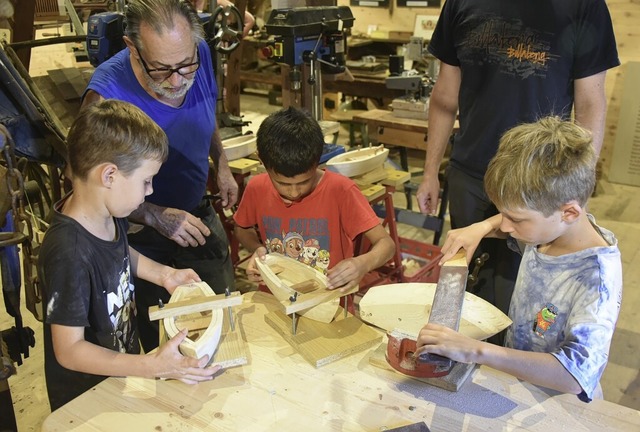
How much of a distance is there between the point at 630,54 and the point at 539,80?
12.8 feet

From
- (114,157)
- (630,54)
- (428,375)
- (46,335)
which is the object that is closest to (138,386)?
(46,335)

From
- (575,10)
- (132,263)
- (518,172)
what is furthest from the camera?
(575,10)

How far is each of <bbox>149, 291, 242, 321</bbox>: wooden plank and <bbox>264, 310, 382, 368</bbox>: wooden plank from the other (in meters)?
0.20

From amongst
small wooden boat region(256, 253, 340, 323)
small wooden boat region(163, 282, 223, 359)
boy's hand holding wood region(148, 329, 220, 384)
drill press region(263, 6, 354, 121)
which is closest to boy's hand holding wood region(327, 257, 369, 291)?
small wooden boat region(256, 253, 340, 323)

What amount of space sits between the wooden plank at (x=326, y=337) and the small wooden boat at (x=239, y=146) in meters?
1.75

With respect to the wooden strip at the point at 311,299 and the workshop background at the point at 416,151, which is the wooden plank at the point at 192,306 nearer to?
the wooden strip at the point at 311,299

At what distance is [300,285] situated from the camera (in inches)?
67.4

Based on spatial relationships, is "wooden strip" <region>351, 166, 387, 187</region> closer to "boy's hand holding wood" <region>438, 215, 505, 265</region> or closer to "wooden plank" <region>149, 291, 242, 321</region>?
"boy's hand holding wood" <region>438, 215, 505, 265</region>

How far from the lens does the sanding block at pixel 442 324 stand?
1432mm

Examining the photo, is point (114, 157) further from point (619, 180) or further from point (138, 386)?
point (619, 180)

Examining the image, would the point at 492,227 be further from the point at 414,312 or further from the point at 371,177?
the point at 371,177

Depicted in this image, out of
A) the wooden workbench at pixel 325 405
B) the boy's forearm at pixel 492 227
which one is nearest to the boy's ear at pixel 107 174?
the wooden workbench at pixel 325 405

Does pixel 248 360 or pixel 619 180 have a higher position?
pixel 248 360

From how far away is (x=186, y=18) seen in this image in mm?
1960
